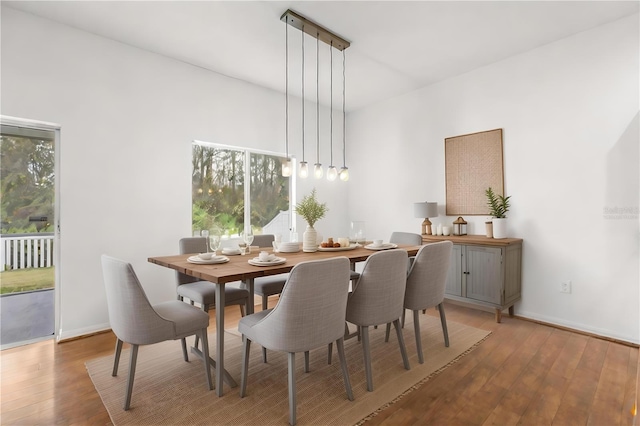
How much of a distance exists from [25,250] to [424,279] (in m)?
3.40

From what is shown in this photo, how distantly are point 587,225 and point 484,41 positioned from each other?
79.1 inches

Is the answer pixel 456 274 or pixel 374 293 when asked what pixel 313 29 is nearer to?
pixel 374 293

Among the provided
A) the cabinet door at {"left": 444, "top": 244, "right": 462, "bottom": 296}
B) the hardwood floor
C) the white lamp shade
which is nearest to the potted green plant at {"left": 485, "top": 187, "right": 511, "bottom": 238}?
the cabinet door at {"left": 444, "top": 244, "right": 462, "bottom": 296}

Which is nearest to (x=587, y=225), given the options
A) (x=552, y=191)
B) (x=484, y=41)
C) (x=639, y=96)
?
(x=552, y=191)

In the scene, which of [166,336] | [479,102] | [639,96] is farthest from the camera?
[479,102]

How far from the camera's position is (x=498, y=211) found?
11.7ft

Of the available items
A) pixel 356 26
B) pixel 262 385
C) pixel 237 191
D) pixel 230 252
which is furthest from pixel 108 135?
pixel 262 385

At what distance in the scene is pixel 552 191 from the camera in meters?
3.31

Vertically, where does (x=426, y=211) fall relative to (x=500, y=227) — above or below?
above

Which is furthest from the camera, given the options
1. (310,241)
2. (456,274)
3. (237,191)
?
(237,191)

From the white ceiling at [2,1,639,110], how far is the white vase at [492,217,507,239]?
5.80 ft

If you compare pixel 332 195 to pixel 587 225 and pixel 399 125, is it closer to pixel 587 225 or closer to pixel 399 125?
pixel 399 125

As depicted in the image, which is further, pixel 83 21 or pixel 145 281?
pixel 145 281

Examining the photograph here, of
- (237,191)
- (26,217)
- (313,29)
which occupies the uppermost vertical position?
(313,29)
